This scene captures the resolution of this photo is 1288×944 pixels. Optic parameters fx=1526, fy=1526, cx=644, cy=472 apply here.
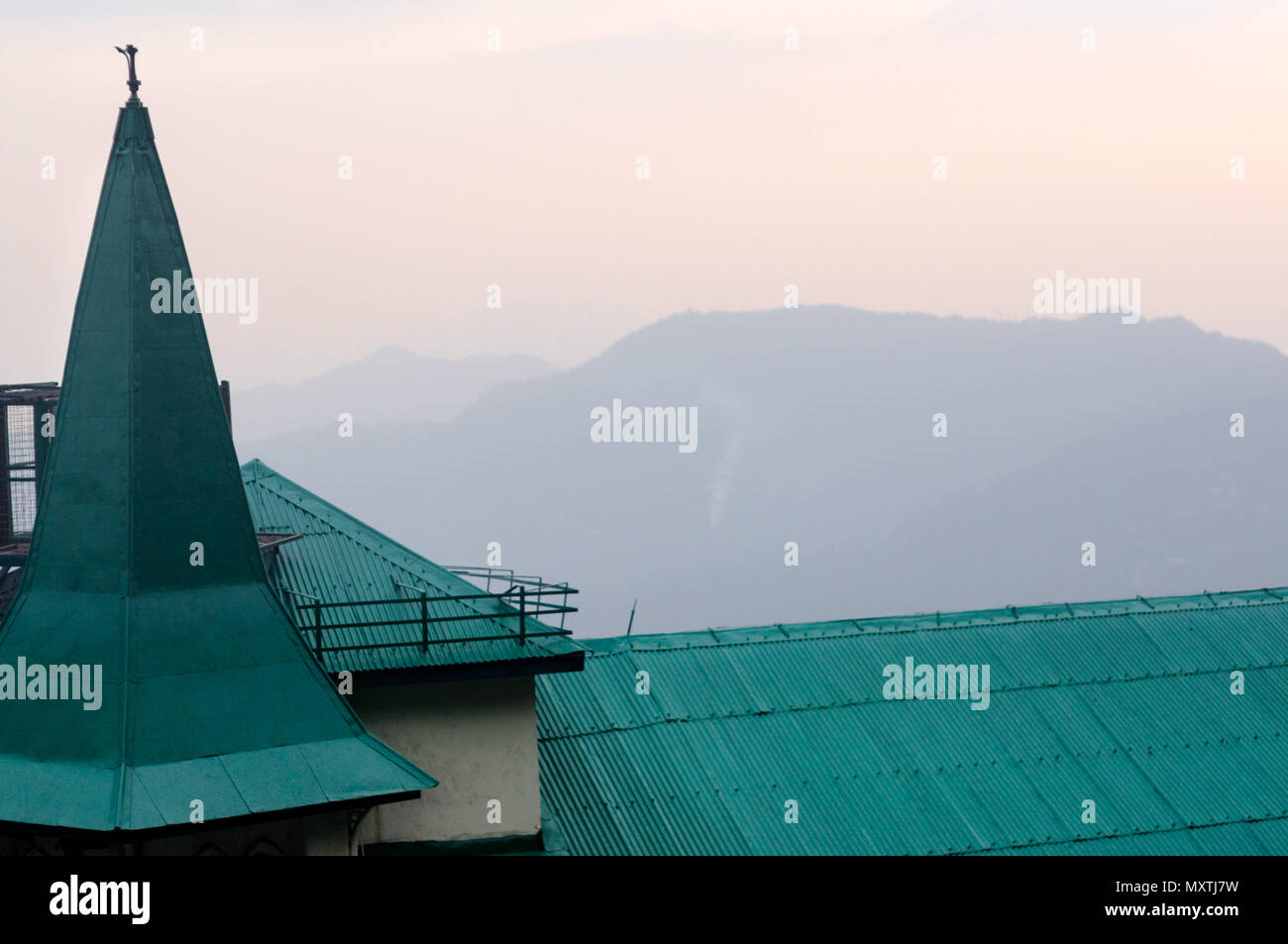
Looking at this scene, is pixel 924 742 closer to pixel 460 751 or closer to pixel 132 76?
pixel 460 751

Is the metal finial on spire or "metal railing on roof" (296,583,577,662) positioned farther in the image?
"metal railing on roof" (296,583,577,662)

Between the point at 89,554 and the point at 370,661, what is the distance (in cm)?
504

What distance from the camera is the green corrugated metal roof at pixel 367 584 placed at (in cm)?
2364

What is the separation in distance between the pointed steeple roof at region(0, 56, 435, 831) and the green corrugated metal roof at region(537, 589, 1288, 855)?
26.3 feet

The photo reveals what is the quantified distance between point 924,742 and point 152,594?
56.6ft

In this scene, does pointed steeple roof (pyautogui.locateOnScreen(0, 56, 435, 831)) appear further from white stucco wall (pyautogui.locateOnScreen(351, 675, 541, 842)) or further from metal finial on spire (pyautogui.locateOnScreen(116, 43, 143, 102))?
white stucco wall (pyautogui.locateOnScreen(351, 675, 541, 842))

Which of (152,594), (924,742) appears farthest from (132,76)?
(924,742)

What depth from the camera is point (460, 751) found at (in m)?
24.2

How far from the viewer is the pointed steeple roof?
62.3 feet

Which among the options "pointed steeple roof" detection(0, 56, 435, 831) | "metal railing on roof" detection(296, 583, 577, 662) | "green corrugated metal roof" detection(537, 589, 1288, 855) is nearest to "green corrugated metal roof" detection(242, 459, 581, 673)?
"metal railing on roof" detection(296, 583, 577, 662)

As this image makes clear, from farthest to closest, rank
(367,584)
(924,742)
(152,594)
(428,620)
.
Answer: (924,742) < (367,584) < (428,620) < (152,594)

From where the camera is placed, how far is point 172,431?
65.5 ft
